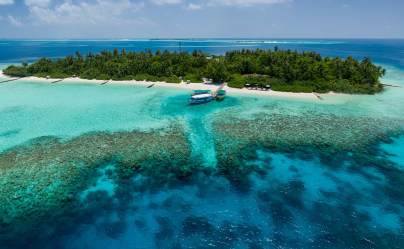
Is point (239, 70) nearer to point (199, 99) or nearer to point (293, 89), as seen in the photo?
point (293, 89)

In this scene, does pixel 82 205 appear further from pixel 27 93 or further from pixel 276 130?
pixel 27 93

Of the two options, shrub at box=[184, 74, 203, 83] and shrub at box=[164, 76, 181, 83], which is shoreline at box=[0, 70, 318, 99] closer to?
shrub at box=[164, 76, 181, 83]

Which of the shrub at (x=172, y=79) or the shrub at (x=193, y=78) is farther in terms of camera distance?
the shrub at (x=172, y=79)

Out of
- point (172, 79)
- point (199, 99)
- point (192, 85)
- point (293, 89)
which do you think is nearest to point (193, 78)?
point (192, 85)

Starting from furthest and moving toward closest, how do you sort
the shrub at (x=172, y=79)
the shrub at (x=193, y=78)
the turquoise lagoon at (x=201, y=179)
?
the shrub at (x=172, y=79)
the shrub at (x=193, y=78)
the turquoise lagoon at (x=201, y=179)

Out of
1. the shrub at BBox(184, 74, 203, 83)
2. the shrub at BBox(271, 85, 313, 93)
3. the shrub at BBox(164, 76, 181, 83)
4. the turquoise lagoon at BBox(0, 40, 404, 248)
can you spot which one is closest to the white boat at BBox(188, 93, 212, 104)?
the turquoise lagoon at BBox(0, 40, 404, 248)

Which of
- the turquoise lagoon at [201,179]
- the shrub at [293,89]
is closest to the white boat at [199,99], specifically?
the turquoise lagoon at [201,179]

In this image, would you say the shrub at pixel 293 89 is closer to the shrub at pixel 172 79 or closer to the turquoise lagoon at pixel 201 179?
the turquoise lagoon at pixel 201 179
